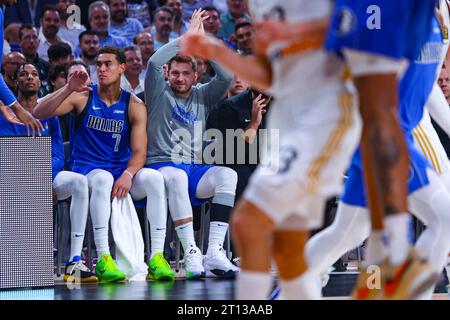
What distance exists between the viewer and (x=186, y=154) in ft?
25.1

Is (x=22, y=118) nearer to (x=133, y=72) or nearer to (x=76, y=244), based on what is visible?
(x=76, y=244)

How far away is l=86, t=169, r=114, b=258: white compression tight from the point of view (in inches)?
277

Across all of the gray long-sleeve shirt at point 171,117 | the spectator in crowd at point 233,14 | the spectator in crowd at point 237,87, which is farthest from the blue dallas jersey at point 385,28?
the spectator in crowd at point 233,14

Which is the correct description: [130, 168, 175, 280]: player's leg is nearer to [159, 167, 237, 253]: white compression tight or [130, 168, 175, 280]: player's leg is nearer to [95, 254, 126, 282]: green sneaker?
[159, 167, 237, 253]: white compression tight

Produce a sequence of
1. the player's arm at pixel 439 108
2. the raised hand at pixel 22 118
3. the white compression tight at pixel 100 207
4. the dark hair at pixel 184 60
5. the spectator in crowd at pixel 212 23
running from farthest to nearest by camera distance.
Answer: the spectator in crowd at pixel 212 23 < the dark hair at pixel 184 60 < the white compression tight at pixel 100 207 < the raised hand at pixel 22 118 < the player's arm at pixel 439 108

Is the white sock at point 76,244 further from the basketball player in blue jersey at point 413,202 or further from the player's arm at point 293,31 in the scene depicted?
the player's arm at point 293,31

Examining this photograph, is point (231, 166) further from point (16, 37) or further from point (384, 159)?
Answer: point (384, 159)

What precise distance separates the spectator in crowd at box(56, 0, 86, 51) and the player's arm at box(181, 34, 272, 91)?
604 cm

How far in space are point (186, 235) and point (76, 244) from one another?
2.82ft

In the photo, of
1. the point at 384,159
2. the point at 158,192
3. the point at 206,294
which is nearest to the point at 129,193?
the point at 158,192

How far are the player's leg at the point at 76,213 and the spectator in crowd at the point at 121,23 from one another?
117 inches

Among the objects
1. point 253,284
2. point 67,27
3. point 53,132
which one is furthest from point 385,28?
point 67,27

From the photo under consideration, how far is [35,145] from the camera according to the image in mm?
6215

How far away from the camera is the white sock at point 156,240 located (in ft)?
23.5
